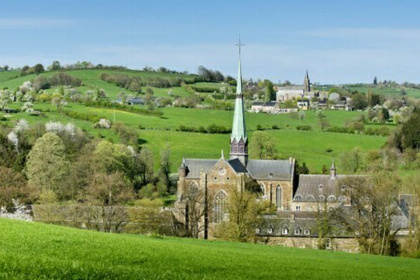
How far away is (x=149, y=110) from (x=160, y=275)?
14751cm

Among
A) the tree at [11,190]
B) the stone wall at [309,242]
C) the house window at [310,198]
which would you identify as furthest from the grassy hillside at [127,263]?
the house window at [310,198]

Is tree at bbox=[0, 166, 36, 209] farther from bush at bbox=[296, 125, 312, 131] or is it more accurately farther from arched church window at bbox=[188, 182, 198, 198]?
bush at bbox=[296, 125, 312, 131]

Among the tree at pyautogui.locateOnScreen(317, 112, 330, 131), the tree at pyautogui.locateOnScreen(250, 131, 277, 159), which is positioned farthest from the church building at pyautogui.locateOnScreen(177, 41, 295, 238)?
the tree at pyautogui.locateOnScreen(317, 112, 330, 131)

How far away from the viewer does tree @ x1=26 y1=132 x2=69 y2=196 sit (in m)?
100

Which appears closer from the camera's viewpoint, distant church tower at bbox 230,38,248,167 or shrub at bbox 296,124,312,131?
distant church tower at bbox 230,38,248,167

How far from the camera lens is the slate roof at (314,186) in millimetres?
96875

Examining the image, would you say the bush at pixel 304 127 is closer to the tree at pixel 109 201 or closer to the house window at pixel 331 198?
the house window at pixel 331 198

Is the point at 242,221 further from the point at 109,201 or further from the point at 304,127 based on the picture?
the point at 304,127

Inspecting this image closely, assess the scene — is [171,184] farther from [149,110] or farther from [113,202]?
[149,110]

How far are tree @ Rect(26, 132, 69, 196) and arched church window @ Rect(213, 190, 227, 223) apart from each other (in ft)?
77.0

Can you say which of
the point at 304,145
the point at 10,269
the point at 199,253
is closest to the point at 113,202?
the point at 199,253

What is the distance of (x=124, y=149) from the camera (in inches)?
4397

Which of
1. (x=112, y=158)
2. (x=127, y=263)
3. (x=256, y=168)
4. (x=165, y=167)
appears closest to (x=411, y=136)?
(x=165, y=167)

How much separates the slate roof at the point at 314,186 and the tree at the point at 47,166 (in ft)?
110
